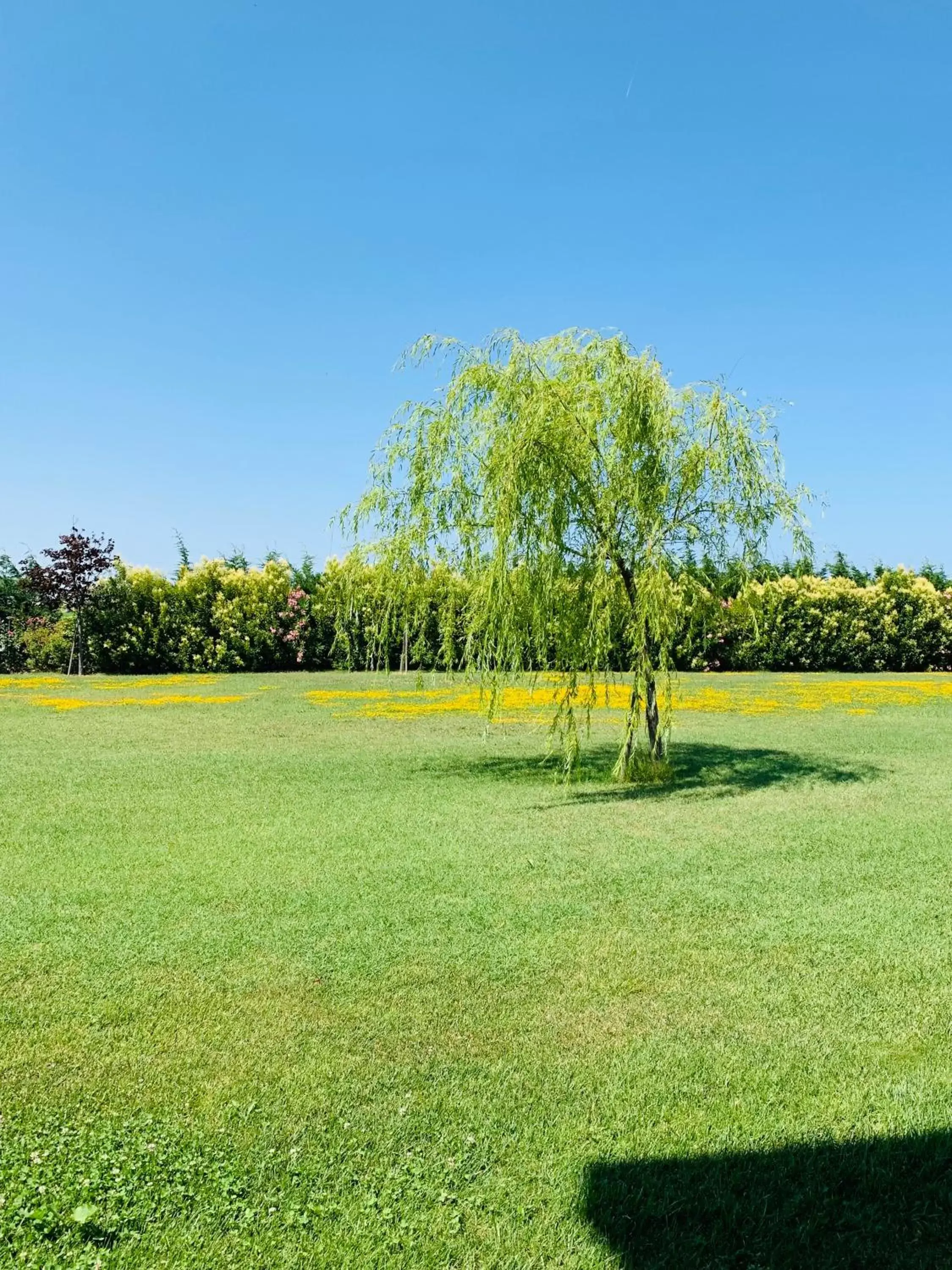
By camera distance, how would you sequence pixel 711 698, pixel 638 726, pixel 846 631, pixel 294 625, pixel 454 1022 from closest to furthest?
pixel 454 1022, pixel 638 726, pixel 711 698, pixel 294 625, pixel 846 631

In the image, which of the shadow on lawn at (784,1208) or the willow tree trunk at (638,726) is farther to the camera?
the willow tree trunk at (638,726)

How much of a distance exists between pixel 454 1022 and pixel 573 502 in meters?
6.35

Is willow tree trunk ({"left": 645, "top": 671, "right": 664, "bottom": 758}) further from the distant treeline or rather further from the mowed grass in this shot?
the distant treeline

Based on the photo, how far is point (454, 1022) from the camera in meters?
3.88

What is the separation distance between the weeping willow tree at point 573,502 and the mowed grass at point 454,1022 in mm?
1832

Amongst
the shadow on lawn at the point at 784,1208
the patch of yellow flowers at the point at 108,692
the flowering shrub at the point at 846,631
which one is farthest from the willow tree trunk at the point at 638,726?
the flowering shrub at the point at 846,631

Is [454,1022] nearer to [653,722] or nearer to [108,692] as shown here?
[653,722]

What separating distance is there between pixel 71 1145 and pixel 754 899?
4.15m

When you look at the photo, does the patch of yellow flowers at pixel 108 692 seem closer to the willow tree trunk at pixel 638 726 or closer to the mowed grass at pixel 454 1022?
the mowed grass at pixel 454 1022

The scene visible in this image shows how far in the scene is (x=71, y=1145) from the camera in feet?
9.55

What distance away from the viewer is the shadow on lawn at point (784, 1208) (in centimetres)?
248

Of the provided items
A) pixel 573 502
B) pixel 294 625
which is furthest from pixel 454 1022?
pixel 294 625

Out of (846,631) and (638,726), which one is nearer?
(638,726)

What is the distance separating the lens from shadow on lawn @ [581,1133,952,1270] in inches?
97.7
